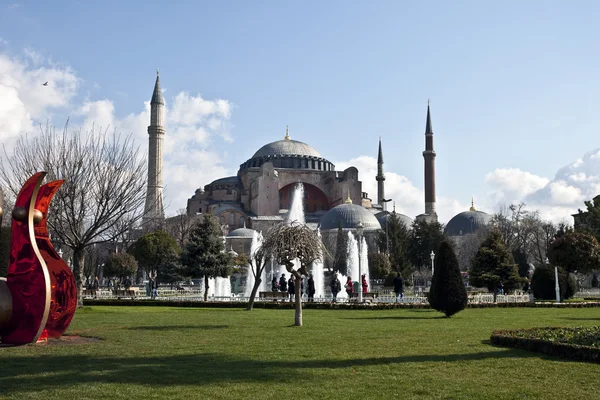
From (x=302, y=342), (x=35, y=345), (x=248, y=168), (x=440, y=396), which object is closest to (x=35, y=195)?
(x=35, y=345)

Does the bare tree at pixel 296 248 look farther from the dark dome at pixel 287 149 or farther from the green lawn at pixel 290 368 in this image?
the dark dome at pixel 287 149

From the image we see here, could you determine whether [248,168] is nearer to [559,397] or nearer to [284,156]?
[284,156]

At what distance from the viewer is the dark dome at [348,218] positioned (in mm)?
64688

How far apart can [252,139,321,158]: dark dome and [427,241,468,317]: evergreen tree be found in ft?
214

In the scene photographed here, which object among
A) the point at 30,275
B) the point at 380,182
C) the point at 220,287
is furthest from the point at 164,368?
the point at 380,182

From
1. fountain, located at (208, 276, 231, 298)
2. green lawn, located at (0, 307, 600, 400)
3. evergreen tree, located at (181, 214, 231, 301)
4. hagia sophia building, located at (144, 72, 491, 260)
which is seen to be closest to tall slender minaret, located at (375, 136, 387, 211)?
hagia sophia building, located at (144, 72, 491, 260)

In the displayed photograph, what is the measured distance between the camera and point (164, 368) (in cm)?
768

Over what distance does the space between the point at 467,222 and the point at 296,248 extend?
61.5 metres

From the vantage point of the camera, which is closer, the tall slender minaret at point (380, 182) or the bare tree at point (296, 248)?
the bare tree at point (296, 248)

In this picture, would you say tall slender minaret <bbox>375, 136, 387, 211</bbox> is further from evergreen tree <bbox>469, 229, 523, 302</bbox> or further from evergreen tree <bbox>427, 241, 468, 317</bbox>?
evergreen tree <bbox>427, 241, 468, 317</bbox>

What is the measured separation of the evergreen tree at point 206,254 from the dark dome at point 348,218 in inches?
1431

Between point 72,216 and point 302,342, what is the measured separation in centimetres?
1092

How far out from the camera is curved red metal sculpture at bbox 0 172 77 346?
825 centimetres

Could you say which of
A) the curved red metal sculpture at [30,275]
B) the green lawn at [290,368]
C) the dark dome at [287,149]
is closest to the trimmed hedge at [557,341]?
the green lawn at [290,368]
